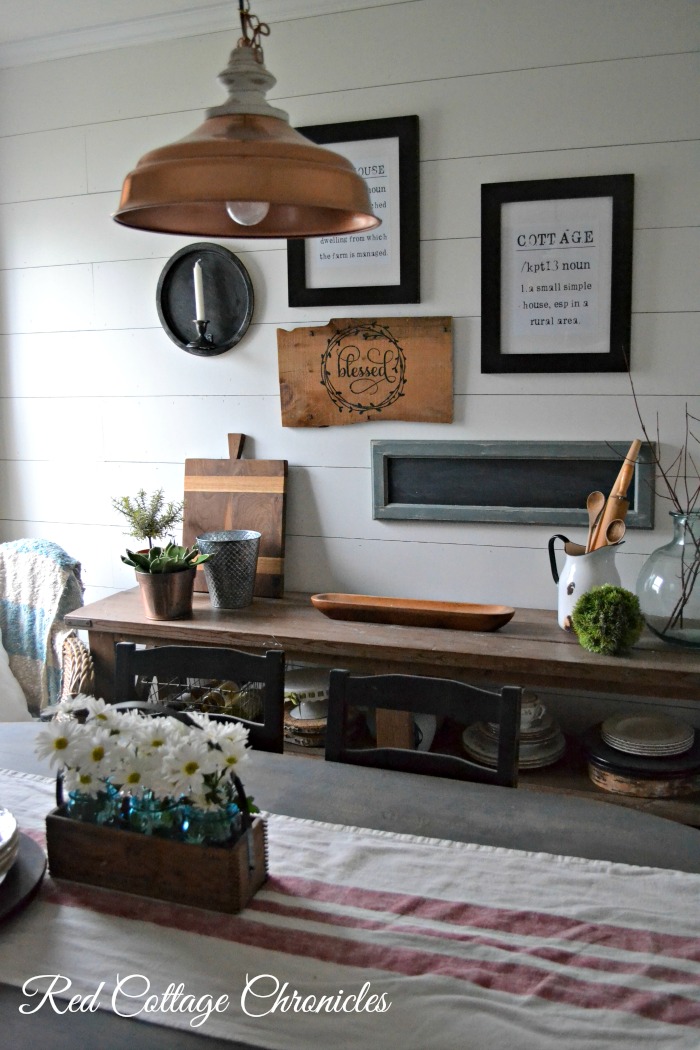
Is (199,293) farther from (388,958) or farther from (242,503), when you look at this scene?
(388,958)

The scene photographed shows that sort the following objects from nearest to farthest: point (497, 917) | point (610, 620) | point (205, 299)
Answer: point (497, 917)
point (610, 620)
point (205, 299)

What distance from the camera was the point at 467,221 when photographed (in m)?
2.51

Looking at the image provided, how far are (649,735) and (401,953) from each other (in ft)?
4.42

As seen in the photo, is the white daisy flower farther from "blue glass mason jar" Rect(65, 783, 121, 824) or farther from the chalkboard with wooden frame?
the chalkboard with wooden frame

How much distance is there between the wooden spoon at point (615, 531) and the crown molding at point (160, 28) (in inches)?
58.6

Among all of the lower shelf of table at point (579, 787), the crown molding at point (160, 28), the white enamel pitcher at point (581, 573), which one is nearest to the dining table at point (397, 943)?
the lower shelf of table at point (579, 787)

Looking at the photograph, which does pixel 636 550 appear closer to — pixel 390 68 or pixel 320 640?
pixel 320 640

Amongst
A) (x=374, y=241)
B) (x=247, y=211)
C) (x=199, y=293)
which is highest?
(x=374, y=241)

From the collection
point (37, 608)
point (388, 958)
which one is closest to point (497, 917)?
point (388, 958)

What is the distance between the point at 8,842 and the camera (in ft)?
4.10

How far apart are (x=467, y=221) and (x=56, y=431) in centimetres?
148

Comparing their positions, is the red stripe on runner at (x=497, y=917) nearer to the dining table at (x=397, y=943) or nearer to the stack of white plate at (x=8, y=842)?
the dining table at (x=397, y=943)

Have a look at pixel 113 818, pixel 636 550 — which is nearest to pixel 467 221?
pixel 636 550

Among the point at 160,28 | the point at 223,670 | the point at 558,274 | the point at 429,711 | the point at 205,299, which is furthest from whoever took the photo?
the point at 205,299
